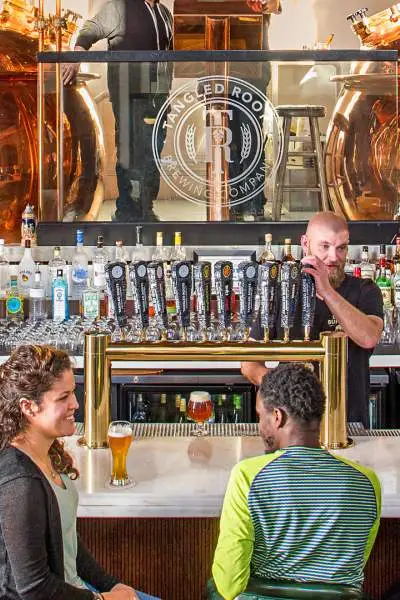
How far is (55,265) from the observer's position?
5.66 meters

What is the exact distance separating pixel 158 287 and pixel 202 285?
0.14 metres

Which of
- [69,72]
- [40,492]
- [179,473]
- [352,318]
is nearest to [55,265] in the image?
[69,72]

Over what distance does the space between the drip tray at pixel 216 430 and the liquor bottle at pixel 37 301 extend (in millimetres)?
2237

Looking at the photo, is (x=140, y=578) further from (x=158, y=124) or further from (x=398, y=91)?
(x=398, y=91)

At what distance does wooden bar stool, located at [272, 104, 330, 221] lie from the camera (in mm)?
5664

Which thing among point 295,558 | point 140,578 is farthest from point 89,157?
point 295,558

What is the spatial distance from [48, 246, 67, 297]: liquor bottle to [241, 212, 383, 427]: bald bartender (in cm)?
202

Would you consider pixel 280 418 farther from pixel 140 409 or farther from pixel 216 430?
pixel 140 409

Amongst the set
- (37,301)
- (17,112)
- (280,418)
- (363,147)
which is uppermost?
(17,112)

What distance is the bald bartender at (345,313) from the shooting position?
3.53 m

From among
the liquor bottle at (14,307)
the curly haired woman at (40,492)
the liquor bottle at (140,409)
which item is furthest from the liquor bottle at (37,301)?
the curly haired woman at (40,492)

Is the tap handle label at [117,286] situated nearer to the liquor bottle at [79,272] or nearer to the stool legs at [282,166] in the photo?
the liquor bottle at [79,272]

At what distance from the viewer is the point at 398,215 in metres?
5.72

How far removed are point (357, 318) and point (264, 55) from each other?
2.55 meters
